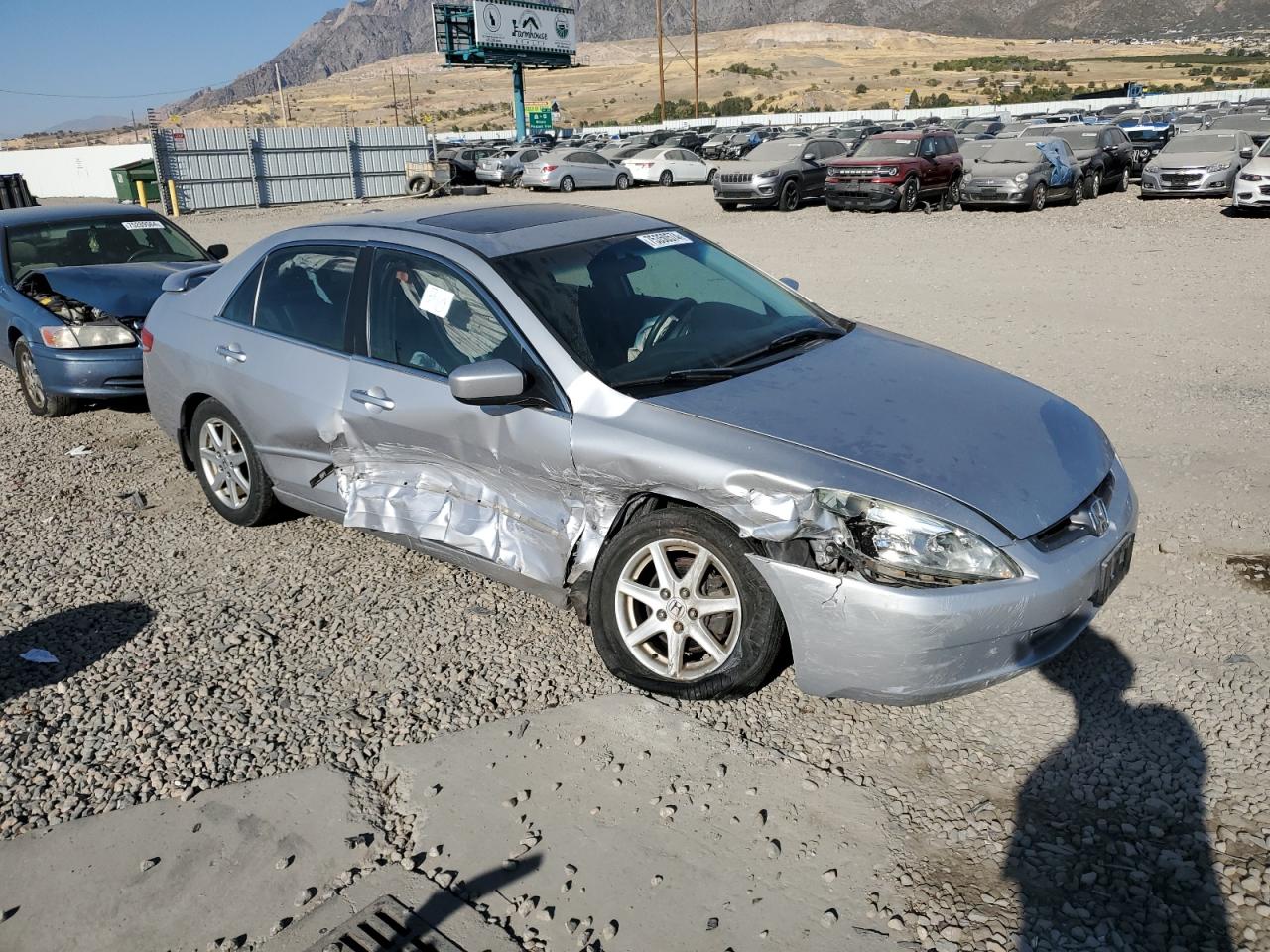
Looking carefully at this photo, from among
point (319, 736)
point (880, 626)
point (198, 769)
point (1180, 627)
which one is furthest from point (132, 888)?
point (1180, 627)

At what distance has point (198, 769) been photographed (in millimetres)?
3432

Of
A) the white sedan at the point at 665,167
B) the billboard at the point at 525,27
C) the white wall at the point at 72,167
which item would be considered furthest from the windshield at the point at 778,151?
the billboard at the point at 525,27

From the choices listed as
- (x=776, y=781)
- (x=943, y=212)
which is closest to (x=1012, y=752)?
(x=776, y=781)

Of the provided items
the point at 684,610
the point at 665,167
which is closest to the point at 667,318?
the point at 684,610

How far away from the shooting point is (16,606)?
4.71m

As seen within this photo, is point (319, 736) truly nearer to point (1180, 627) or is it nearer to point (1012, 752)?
point (1012, 752)

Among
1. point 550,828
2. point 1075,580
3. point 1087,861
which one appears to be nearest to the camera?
point 1087,861

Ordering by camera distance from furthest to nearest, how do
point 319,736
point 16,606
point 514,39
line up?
point 514,39 < point 16,606 < point 319,736

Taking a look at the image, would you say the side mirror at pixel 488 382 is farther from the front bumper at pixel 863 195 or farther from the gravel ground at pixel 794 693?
the front bumper at pixel 863 195

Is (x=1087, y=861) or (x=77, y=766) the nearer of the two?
(x=1087, y=861)

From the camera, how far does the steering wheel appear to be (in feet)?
13.7

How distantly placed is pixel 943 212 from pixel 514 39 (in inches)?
1423

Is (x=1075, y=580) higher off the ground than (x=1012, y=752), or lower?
higher

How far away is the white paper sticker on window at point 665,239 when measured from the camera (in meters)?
4.76
